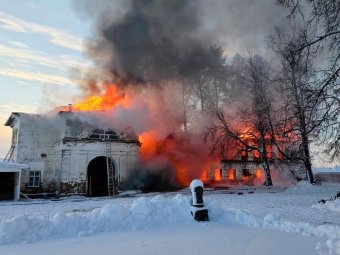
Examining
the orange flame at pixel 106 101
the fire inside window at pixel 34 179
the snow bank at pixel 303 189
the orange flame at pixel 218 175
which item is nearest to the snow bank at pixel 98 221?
the snow bank at pixel 303 189

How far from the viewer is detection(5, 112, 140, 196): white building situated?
24562 mm

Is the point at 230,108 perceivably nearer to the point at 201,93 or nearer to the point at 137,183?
the point at 201,93

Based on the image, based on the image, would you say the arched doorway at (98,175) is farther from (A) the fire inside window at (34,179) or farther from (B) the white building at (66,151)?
(A) the fire inside window at (34,179)

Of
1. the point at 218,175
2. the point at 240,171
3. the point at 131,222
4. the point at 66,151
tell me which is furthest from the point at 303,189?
the point at 66,151

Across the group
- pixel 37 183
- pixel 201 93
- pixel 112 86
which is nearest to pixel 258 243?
pixel 37 183

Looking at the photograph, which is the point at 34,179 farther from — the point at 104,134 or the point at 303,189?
the point at 303,189

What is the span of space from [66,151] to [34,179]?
380 centimetres

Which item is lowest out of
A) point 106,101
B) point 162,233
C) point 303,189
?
point 162,233

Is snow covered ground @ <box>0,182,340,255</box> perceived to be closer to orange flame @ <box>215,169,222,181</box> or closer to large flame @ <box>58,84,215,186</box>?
large flame @ <box>58,84,215,186</box>

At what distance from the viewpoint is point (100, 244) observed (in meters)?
Answer: 6.79

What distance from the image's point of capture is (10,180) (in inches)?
960

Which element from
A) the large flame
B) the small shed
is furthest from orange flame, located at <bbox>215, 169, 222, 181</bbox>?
the small shed

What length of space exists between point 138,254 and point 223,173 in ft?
102

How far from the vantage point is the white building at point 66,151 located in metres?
24.6
